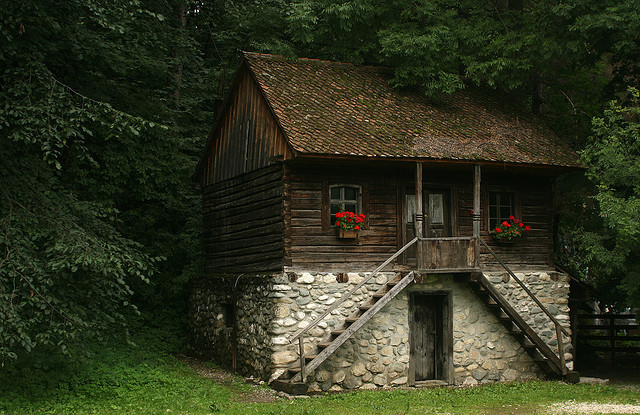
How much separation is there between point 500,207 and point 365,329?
205 inches

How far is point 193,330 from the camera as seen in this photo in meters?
20.7

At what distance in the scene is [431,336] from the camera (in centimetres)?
1759

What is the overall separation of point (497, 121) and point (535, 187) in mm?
2005

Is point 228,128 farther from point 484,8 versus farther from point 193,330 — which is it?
point 484,8

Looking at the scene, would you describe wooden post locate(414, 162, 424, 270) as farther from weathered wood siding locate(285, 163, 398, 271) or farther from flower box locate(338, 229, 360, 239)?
flower box locate(338, 229, 360, 239)

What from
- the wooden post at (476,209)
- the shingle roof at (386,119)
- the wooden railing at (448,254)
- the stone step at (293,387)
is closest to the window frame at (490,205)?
the shingle roof at (386,119)

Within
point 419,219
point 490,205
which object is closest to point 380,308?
point 419,219

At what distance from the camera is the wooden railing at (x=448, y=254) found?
16.4 metres

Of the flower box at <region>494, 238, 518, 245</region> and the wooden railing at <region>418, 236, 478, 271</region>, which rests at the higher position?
the flower box at <region>494, 238, 518, 245</region>

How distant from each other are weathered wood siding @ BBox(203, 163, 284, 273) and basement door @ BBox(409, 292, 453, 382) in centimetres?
359

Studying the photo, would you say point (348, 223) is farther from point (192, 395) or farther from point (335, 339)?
point (192, 395)

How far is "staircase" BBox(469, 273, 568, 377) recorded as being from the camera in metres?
17.1

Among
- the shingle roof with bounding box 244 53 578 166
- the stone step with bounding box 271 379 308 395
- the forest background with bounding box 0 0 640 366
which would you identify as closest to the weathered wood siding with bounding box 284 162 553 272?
the shingle roof with bounding box 244 53 578 166

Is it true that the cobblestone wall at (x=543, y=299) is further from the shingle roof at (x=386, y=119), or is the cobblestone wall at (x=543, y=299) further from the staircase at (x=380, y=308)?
the shingle roof at (x=386, y=119)
